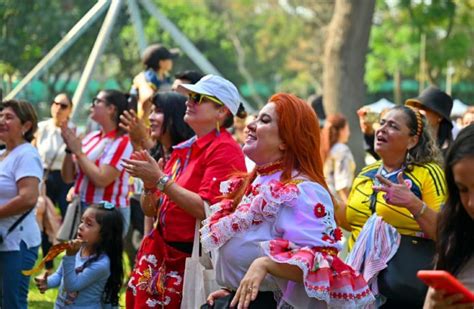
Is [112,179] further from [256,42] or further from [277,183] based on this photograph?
[256,42]

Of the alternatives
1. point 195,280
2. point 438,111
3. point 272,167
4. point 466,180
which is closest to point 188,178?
point 195,280

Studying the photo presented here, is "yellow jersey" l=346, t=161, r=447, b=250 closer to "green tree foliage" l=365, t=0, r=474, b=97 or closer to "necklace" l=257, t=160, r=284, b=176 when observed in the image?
"necklace" l=257, t=160, r=284, b=176

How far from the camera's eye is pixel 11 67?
13.4 m

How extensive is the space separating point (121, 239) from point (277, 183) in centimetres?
297

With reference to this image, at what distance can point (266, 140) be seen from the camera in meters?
4.80

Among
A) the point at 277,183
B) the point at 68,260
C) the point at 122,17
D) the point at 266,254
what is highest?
the point at 122,17

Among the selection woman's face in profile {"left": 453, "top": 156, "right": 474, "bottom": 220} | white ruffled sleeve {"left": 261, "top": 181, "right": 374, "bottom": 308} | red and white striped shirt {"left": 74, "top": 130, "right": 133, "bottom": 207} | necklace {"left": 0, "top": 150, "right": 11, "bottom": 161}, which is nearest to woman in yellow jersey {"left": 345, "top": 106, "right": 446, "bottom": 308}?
white ruffled sleeve {"left": 261, "top": 181, "right": 374, "bottom": 308}

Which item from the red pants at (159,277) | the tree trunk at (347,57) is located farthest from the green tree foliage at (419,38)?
the red pants at (159,277)

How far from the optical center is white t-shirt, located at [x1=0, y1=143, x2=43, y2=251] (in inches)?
285

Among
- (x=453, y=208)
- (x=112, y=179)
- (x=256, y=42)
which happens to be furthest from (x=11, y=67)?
(x=256, y=42)

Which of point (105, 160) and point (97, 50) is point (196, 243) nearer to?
point (105, 160)

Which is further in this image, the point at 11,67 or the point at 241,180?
the point at 11,67

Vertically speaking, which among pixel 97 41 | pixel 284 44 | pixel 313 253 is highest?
pixel 284 44

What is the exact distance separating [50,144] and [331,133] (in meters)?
3.08
